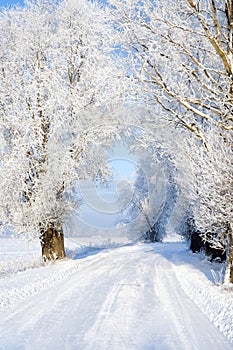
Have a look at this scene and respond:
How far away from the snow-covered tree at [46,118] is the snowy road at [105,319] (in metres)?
5.73

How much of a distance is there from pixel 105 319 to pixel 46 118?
12.1 metres

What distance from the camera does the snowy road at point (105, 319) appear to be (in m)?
5.30

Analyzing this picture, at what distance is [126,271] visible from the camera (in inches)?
544

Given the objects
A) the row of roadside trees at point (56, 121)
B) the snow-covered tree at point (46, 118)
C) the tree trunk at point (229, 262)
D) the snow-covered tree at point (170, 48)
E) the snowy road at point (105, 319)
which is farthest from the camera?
the snow-covered tree at point (46, 118)

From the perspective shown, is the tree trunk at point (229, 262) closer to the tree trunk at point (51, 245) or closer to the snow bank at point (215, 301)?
the snow bank at point (215, 301)

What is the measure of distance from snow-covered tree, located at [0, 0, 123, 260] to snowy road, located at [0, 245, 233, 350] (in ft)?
18.8

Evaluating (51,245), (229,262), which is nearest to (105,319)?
(229,262)

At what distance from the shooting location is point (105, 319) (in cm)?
657

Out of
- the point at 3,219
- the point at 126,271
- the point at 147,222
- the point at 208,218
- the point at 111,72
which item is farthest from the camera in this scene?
the point at 147,222

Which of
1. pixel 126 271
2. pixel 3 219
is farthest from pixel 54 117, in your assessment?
pixel 126 271

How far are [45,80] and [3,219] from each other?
6082 millimetres

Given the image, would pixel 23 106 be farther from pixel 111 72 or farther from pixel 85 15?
pixel 111 72

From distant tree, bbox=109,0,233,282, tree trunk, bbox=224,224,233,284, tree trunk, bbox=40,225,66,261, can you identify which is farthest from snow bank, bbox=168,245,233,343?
tree trunk, bbox=40,225,66,261

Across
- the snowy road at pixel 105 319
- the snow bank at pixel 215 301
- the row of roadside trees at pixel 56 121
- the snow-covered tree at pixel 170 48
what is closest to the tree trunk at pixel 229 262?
the row of roadside trees at pixel 56 121
